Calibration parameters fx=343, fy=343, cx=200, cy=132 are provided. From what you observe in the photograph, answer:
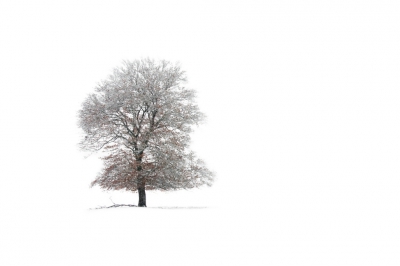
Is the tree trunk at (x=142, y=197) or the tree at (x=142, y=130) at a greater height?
the tree at (x=142, y=130)


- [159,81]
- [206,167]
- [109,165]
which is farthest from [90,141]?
[206,167]

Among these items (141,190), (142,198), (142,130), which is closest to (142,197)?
(142,198)

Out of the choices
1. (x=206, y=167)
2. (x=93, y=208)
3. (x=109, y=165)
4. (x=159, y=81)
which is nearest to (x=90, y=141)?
(x=109, y=165)

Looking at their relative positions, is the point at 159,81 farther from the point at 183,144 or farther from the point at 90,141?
the point at 90,141

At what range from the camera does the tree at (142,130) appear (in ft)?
71.8

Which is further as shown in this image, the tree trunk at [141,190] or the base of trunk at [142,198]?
the base of trunk at [142,198]

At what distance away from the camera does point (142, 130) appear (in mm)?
22750

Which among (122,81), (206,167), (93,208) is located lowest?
(93,208)

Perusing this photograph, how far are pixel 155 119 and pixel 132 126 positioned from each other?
159cm

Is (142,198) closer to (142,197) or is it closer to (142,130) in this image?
(142,197)

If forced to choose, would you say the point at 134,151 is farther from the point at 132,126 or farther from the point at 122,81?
the point at 122,81

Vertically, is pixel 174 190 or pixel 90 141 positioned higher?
pixel 90 141

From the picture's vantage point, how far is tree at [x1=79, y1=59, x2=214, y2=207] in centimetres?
2188

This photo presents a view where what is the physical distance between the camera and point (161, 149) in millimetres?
21828
